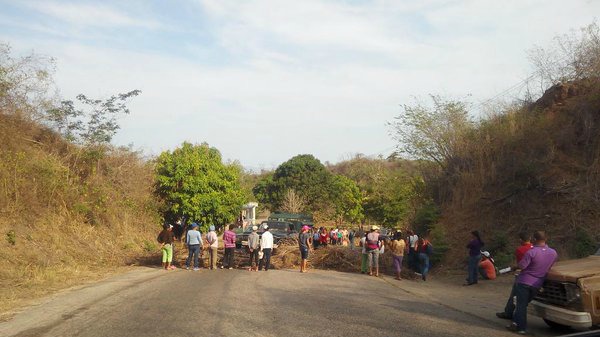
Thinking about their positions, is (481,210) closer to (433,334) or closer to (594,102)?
→ (594,102)

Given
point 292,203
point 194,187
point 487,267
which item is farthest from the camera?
point 292,203

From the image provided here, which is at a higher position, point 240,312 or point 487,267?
point 487,267

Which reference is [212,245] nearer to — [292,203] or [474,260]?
[474,260]

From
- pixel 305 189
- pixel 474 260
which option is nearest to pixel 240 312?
pixel 474 260

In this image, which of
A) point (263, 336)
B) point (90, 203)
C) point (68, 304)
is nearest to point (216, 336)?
point (263, 336)

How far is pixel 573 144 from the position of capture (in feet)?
67.1

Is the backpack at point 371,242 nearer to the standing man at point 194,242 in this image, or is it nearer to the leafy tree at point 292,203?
the standing man at point 194,242

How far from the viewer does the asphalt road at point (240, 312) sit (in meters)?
8.59

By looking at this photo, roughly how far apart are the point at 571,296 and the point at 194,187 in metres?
21.2

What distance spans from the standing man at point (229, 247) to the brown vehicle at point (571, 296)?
12565 mm

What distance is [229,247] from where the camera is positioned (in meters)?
19.9

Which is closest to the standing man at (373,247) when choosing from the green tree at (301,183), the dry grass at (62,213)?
the dry grass at (62,213)

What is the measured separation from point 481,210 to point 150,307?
50.0 ft

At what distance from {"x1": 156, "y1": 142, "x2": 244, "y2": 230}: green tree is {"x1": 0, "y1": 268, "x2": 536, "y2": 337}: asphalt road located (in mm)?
11601
